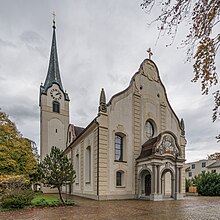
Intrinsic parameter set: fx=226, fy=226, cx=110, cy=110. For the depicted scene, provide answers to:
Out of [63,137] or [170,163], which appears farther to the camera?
[63,137]

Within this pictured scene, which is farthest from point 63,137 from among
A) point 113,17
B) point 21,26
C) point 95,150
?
point 113,17

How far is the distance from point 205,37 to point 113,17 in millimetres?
3051

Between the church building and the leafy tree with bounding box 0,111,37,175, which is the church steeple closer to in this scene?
the leafy tree with bounding box 0,111,37,175

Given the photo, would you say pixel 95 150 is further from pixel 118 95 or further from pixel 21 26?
pixel 21 26

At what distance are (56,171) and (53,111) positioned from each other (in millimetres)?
24495

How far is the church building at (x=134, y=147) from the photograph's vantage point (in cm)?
1802

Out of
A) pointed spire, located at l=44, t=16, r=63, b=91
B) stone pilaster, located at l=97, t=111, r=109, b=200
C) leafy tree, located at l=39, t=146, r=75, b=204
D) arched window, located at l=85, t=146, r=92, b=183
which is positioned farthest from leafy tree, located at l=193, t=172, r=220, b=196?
pointed spire, located at l=44, t=16, r=63, b=91

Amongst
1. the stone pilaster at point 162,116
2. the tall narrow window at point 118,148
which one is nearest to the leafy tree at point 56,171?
the tall narrow window at point 118,148

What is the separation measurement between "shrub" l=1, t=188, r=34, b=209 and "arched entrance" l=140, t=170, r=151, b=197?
992 centimetres

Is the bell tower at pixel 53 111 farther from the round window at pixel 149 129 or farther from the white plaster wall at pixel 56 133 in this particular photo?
the round window at pixel 149 129

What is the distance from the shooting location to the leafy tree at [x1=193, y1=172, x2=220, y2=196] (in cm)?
2385

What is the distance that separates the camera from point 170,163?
18.9 metres

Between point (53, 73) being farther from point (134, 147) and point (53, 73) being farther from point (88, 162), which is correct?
point (134, 147)

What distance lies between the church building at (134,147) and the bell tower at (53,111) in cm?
1140
